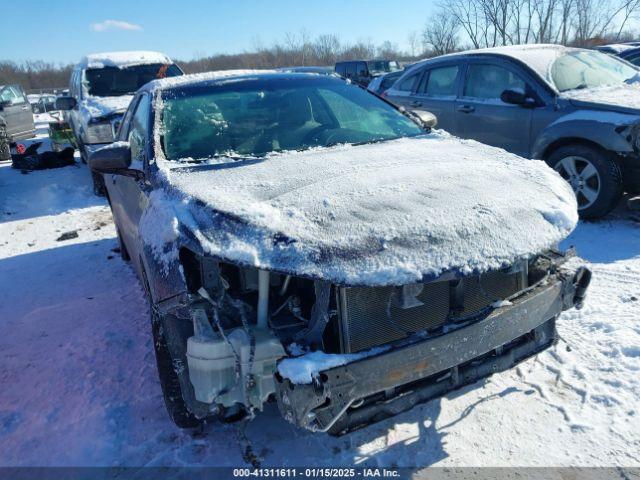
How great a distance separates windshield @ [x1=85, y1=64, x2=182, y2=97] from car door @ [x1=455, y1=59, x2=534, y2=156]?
5.32 meters

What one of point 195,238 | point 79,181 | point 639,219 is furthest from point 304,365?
point 79,181

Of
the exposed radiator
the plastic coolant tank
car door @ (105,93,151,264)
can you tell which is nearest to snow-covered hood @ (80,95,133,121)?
car door @ (105,93,151,264)

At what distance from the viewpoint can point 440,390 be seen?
7.34 feet

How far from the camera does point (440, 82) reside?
680cm

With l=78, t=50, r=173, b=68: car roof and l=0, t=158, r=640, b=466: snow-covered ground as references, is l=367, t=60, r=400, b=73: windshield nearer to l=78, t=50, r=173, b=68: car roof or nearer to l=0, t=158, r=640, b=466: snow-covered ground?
l=78, t=50, r=173, b=68: car roof

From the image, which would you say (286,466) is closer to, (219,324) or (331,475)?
(331,475)

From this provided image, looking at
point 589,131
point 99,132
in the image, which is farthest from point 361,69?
point 589,131

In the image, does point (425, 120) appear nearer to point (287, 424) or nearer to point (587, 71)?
point (287, 424)

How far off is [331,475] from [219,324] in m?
0.88

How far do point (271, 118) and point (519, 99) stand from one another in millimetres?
3323

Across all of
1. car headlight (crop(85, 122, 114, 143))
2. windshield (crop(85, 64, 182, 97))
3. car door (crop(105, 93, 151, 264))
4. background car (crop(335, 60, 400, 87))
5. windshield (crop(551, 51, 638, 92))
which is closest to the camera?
car door (crop(105, 93, 151, 264))

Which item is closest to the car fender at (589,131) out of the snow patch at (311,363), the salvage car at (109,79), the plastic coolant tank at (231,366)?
the snow patch at (311,363)

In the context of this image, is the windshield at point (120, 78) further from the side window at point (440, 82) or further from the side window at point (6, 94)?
the side window at point (6, 94)

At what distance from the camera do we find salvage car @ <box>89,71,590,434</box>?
6.48 ft
